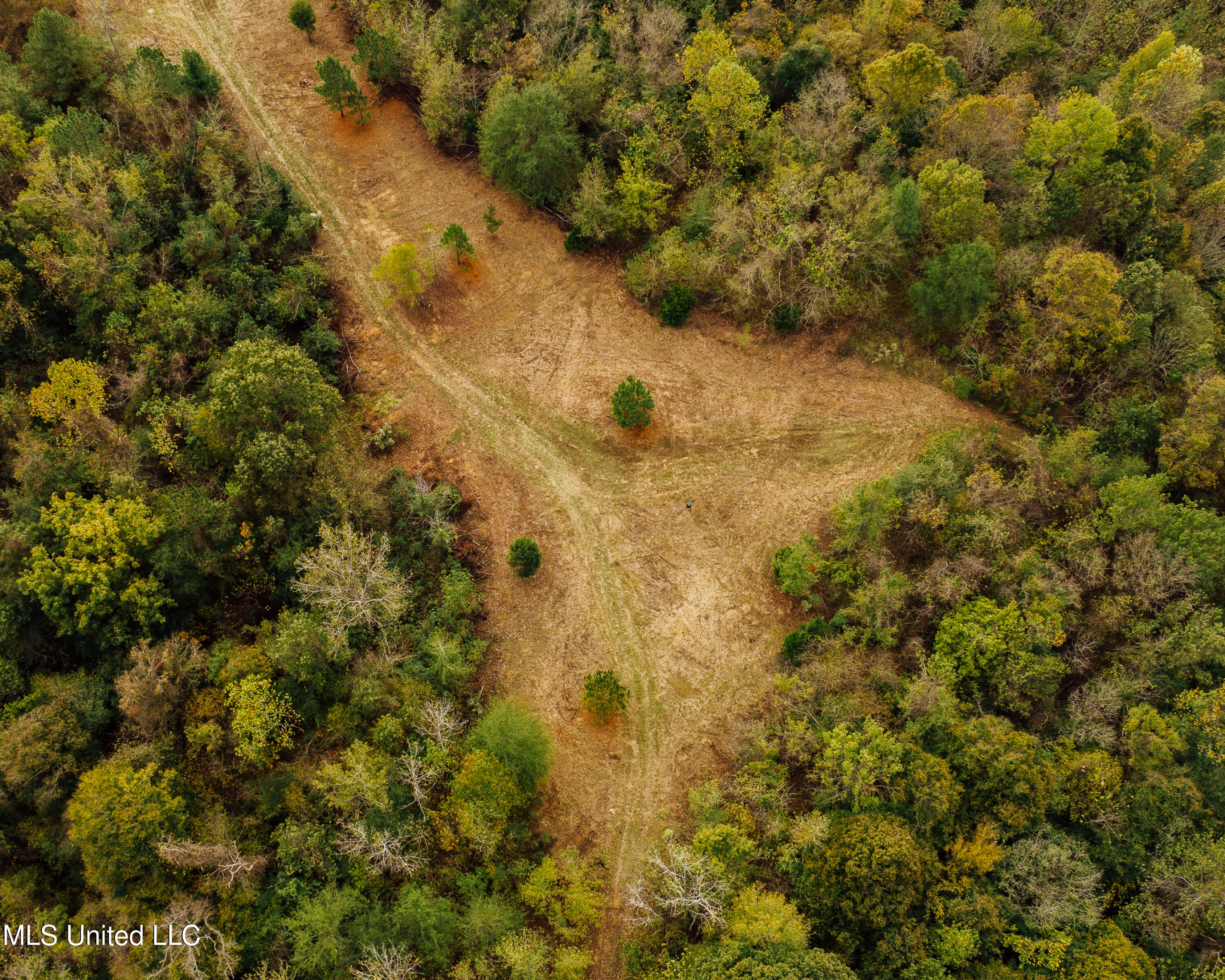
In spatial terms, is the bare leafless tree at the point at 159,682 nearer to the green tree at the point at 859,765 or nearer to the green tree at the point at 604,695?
the green tree at the point at 604,695

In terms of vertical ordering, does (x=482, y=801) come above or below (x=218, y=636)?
below

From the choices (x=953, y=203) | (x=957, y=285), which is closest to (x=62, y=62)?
(x=953, y=203)

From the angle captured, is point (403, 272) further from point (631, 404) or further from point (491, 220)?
point (631, 404)

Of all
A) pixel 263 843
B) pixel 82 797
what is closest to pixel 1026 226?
pixel 263 843

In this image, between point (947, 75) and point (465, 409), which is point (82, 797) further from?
point (947, 75)

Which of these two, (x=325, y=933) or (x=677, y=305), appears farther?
(x=677, y=305)

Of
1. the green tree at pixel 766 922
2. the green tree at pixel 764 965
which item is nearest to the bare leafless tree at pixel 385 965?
the green tree at pixel 764 965
